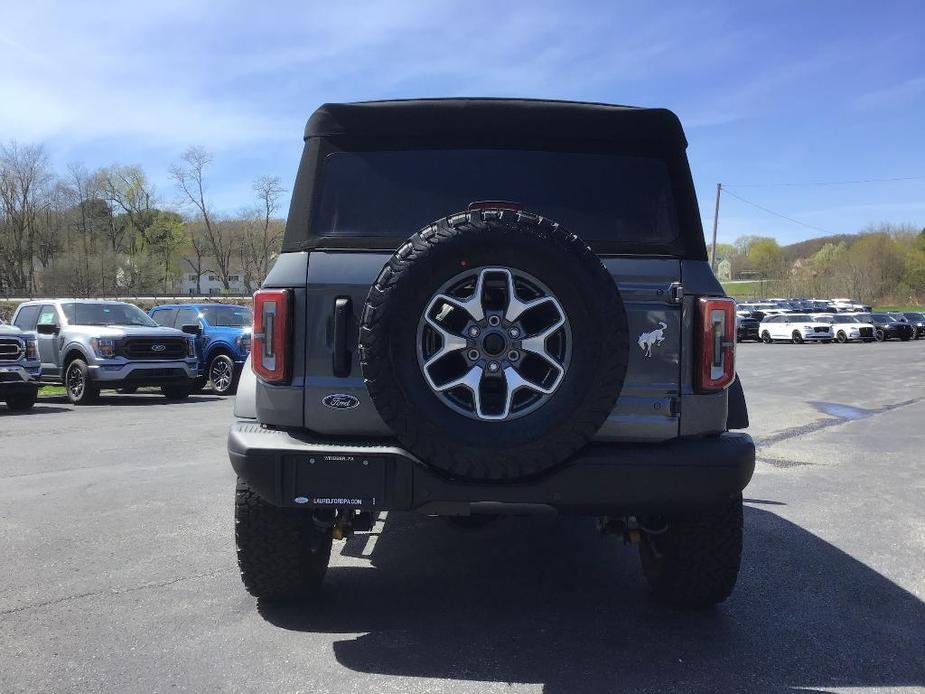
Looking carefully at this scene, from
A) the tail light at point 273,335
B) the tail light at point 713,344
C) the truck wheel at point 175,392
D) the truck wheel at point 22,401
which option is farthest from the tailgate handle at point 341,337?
the truck wheel at point 175,392

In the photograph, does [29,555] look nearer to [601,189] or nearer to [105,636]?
[105,636]

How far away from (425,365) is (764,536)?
3379 millimetres

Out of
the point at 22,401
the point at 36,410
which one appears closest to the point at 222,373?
the point at 36,410

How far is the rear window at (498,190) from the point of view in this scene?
11.6 feet

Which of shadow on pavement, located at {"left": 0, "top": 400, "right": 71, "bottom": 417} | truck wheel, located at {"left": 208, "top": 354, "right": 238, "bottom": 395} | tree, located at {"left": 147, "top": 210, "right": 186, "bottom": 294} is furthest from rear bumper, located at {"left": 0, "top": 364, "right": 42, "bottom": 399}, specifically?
tree, located at {"left": 147, "top": 210, "right": 186, "bottom": 294}

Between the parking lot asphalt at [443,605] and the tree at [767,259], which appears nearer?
the parking lot asphalt at [443,605]

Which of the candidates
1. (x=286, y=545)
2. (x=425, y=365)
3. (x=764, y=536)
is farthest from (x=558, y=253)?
(x=764, y=536)

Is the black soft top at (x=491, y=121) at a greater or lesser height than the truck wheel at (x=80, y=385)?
greater

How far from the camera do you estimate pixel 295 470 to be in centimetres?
320

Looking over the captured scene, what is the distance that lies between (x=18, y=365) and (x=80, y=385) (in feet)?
5.26

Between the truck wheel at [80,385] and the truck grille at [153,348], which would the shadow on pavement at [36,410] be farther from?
the truck grille at [153,348]

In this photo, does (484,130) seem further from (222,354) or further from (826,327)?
(826,327)

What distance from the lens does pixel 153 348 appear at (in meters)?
14.0

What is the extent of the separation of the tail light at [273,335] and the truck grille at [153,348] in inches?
448
